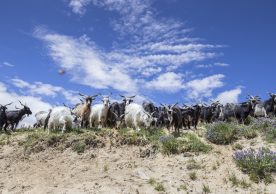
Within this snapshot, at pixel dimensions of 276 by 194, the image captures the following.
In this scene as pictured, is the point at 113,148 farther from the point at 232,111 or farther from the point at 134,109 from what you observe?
the point at 232,111

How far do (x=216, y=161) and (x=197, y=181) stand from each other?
1723 millimetres

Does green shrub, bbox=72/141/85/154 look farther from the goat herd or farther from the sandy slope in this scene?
the goat herd

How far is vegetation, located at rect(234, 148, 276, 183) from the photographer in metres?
18.5

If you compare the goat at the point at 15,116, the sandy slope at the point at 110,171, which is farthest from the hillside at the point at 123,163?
the goat at the point at 15,116

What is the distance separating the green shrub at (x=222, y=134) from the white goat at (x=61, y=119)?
756 centimetres

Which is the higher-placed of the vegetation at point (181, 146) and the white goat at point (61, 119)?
the white goat at point (61, 119)

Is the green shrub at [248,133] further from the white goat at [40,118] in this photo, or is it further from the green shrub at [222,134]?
the white goat at [40,118]

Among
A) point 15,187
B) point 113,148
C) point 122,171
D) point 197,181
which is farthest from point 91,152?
point 197,181

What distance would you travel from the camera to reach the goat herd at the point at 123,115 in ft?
86.6

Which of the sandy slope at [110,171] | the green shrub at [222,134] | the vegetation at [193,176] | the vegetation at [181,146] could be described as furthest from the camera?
the green shrub at [222,134]

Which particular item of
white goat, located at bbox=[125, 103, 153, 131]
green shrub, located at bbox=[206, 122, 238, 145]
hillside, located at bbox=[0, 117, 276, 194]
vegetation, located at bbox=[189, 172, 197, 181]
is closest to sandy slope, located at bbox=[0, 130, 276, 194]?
hillside, located at bbox=[0, 117, 276, 194]

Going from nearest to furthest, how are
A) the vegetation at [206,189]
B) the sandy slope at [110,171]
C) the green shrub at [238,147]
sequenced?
the vegetation at [206,189], the sandy slope at [110,171], the green shrub at [238,147]

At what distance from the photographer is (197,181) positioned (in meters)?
18.8

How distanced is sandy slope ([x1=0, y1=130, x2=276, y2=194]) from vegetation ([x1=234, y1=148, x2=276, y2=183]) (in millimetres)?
310
